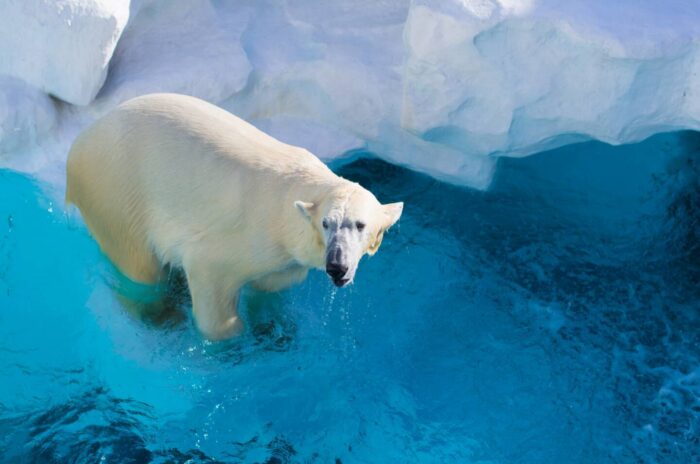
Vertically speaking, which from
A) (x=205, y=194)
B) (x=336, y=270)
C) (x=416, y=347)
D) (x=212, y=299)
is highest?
(x=336, y=270)

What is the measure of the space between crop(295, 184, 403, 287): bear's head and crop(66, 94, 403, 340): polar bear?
0.08 metres

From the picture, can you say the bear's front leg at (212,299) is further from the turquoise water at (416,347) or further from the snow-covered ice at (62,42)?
the snow-covered ice at (62,42)

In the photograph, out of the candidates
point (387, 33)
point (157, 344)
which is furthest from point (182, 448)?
point (387, 33)

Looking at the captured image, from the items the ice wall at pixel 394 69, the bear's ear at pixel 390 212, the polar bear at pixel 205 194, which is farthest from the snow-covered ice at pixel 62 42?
the bear's ear at pixel 390 212

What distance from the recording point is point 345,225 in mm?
3666

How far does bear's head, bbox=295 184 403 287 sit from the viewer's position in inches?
141

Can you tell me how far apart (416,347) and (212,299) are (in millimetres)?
1233

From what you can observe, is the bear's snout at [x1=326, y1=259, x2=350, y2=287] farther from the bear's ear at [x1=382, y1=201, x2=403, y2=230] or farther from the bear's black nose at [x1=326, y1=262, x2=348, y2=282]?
the bear's ear at [x1=382, y1=201, x2=403, y2=230]

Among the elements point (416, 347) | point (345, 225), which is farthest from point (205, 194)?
point (416, 347)

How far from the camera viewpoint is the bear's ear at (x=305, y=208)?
3758 mm

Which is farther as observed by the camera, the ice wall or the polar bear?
the ice wall

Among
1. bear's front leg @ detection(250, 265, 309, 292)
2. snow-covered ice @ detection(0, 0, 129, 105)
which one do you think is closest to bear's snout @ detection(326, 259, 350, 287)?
bear's front leg @ detection(250, 265, 309, 292)

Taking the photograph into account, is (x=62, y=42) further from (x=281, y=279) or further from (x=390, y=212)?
(x=390, y=212)

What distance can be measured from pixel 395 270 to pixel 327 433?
1087 mm
